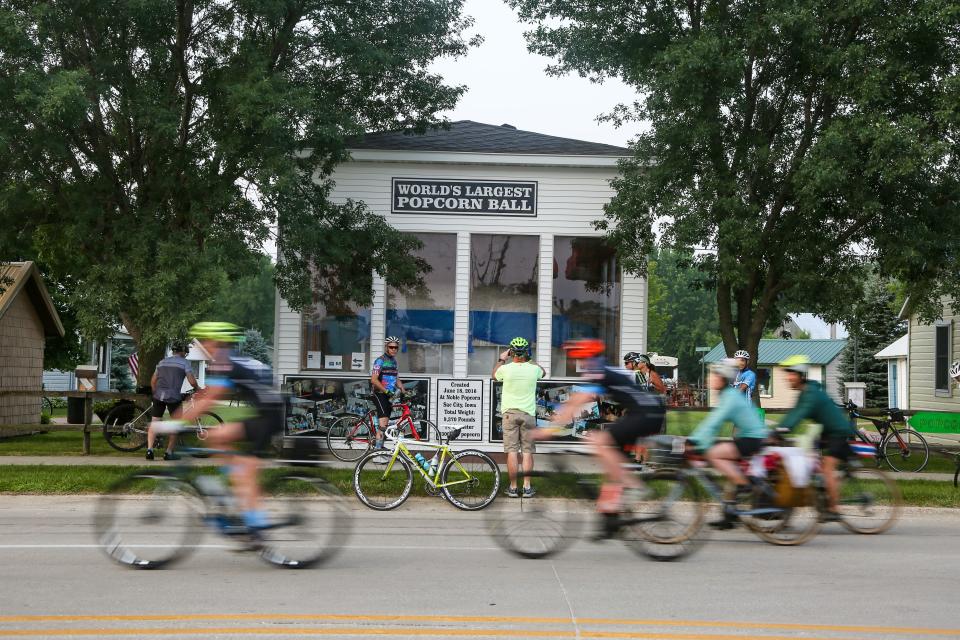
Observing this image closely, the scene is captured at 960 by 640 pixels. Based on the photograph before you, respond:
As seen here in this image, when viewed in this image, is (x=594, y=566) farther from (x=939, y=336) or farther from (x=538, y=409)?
(x=939, y=336)

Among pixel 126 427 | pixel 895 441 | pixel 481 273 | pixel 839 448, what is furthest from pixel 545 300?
pixel 839 448

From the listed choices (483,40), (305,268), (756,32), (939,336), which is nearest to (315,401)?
(305,268)

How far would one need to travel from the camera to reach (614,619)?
664cm

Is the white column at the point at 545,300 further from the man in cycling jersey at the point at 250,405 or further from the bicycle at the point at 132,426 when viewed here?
the man in cycling jersey at the point at 250,405

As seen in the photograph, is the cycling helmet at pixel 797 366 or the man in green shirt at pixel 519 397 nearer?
the cycling helmet at pixel 797 366

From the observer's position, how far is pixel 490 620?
21.6ft

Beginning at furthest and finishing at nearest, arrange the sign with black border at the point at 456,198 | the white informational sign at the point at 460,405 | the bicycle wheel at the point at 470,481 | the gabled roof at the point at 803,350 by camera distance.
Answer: the gabled roof at the point at 803,350 < the sign with black border at the point at 456,198 < the white informational sign at the point at 460,405 < the bicycle wheel at the point at 470,481

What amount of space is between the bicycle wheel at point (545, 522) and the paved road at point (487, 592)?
0.67ft

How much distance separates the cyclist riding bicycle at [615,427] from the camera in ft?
28.7

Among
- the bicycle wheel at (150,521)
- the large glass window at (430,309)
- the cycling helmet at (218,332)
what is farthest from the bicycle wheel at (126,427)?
the cycling helmet at (218,332)

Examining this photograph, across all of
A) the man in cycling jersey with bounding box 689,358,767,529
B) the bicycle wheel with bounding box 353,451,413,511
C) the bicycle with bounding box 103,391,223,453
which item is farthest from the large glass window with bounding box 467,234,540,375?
the man in cycling jersey with bounding box 689,358,767,529

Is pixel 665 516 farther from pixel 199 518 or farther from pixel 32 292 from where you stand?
pixel 32 292

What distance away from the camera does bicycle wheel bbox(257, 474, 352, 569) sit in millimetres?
8086

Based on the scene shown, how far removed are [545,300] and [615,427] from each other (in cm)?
1081
